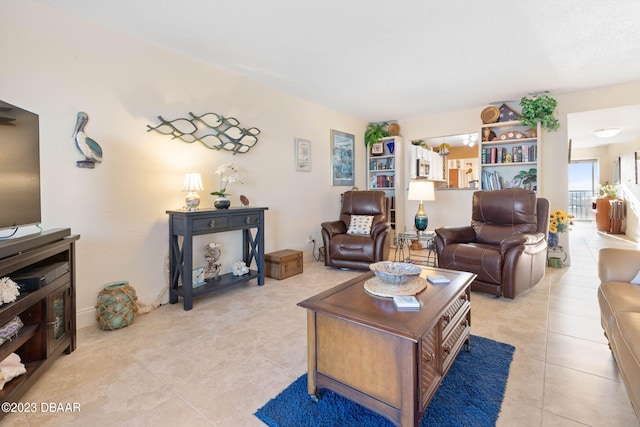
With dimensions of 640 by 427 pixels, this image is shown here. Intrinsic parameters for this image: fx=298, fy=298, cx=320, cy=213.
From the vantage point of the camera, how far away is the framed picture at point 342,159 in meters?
4.98

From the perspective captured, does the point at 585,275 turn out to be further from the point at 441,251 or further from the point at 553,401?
the point at 553,401

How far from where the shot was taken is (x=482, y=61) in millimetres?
3121

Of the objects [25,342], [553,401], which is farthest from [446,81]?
[25,342]

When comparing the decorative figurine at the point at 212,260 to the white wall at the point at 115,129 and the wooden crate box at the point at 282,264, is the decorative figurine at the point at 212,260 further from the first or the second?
the wooden crate box at the point at 282,264

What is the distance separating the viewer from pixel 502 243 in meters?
2.82

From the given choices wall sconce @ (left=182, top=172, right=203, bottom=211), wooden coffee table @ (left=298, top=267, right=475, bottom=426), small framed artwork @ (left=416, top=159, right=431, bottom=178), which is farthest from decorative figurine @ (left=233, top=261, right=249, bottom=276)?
small framed artwork @ (left=416, top=159, right=431, bottom=178)

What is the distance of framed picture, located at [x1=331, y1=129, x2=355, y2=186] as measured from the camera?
4984 millimetres

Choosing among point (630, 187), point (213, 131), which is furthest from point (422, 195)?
point (630, 187)

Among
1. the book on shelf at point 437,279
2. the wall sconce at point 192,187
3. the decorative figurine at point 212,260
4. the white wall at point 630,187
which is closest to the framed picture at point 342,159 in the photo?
the decorative figurine at point 212,260

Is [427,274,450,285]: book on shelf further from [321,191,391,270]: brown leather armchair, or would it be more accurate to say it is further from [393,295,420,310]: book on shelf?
[321,191,391,270]: brown leather armchair

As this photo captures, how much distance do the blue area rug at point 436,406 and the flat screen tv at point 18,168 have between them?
1.66m

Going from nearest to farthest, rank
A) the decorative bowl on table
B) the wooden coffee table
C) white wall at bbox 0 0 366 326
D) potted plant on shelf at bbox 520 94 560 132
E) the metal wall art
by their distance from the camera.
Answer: the wooden coffee table
the decorative bowl on table
white wall at bbox 0 0 366 326
the metal wall art
potted plant on shelf at bbox 520 94 560 132

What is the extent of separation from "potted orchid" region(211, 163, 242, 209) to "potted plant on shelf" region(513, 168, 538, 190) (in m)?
4.10

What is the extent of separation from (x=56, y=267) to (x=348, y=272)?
2.92 m
